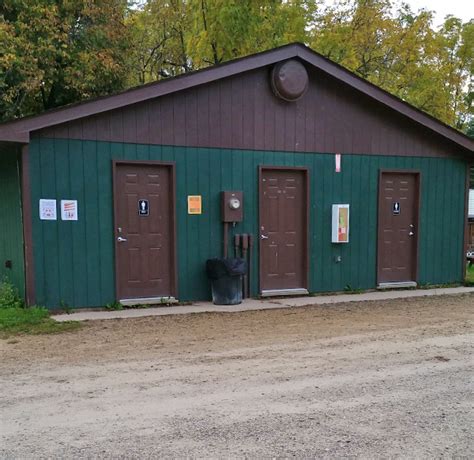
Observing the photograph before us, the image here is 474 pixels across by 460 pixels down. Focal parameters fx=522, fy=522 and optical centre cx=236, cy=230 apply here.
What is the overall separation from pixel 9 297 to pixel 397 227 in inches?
282

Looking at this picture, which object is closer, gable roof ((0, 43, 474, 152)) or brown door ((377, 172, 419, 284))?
gable roof ((0, 43, 474, 152))

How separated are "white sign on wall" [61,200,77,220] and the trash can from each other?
2280 millimetres

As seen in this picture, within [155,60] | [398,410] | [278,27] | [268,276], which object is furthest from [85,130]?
[155,60]

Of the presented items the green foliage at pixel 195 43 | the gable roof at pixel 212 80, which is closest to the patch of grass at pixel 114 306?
the gable roof at pixel 212 80

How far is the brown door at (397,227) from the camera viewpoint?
1026 centimetres

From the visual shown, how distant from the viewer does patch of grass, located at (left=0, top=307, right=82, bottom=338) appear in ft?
21.7

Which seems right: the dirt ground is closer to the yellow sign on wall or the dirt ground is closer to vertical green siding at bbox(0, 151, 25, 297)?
vertical green siding at bbox(0, 151, 25, 297)

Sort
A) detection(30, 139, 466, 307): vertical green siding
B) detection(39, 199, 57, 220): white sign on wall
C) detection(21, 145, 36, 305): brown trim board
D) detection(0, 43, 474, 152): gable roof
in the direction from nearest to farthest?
1. detection(0, 43, 474, 152): gable roof
2. detection(21, 145, 36, 305): brown trim board
3. detection(39, 199, 57, 220): white sign on wall
4. detection(30, 139, 466, 307): vertical green siding

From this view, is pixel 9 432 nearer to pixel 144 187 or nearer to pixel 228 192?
pixel 144 187

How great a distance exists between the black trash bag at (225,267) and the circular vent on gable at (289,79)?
9.89 ft

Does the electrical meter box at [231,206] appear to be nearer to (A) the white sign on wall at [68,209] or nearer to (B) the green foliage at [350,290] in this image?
A: (A) the white sign on wall at [68,209]

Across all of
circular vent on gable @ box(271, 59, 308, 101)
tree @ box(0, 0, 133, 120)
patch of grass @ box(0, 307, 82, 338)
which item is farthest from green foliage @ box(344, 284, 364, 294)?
tree @ box(0, 0, 133, 120)

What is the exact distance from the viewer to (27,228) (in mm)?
7469

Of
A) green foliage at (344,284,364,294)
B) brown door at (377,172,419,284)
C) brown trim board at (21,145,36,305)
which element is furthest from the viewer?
brown door at (377,172,419,284)
